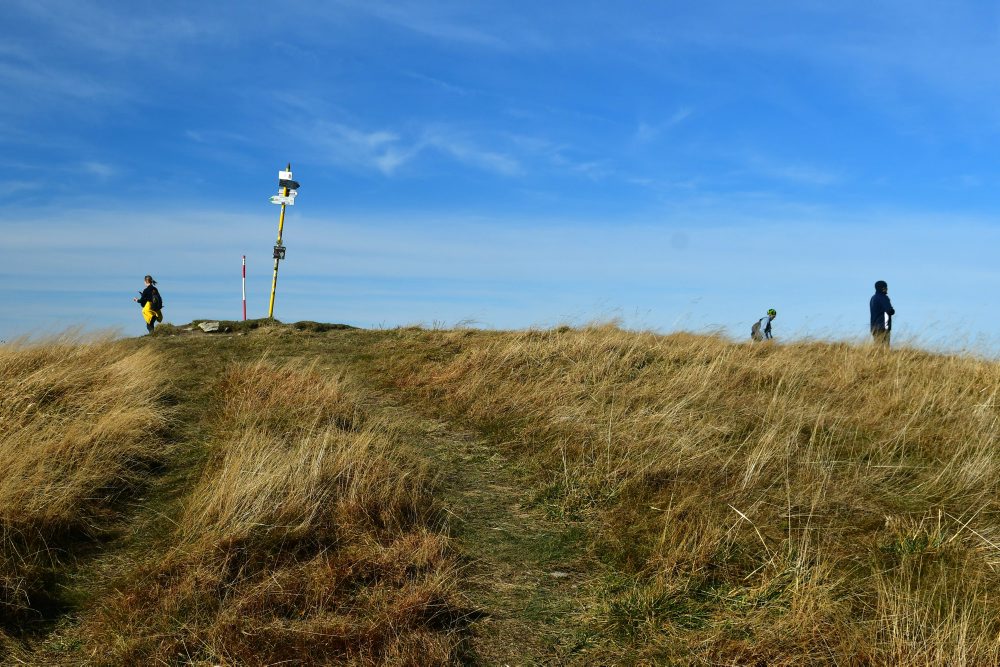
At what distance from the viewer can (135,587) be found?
422cm

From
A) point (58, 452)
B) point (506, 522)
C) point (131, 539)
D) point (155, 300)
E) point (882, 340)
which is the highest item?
point (155, 300)

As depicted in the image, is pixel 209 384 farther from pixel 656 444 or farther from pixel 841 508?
pixel 841 508

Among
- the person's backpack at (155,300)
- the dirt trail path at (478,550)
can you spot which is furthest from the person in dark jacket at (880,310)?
the person's backpack at (155,300)

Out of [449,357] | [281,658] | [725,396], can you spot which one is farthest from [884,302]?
[281,658]

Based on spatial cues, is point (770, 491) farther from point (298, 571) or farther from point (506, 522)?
point (298, 571)

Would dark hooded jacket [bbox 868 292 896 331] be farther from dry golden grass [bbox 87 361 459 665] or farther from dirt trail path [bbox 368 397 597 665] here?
dry golden grass [bbox 87 361 459 665]

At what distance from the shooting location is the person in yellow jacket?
1977 cm

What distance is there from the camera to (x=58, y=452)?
248 inches

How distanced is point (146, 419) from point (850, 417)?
784cm

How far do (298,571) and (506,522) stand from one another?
180 centimetres

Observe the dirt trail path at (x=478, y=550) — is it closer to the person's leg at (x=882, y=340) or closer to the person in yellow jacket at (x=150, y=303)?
the person's leg at (x=882, y=340)

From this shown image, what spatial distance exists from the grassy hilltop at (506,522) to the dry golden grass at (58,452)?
0.10 ft

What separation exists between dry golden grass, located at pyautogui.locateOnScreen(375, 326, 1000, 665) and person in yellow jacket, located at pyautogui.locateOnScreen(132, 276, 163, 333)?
1242cm

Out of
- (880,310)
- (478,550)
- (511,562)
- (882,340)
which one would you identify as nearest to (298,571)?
(478,550)
